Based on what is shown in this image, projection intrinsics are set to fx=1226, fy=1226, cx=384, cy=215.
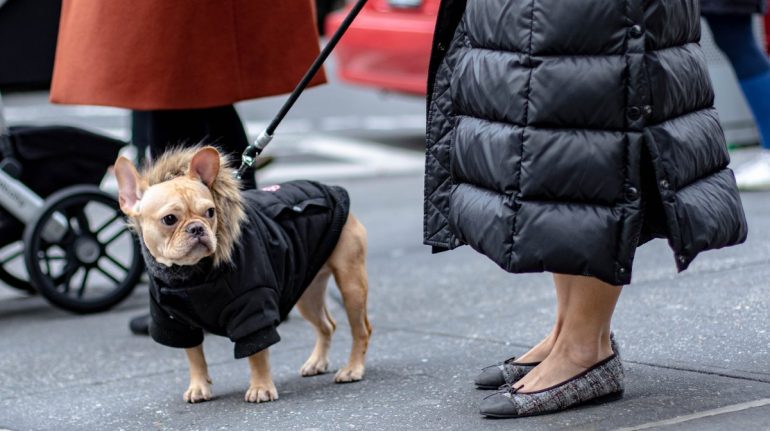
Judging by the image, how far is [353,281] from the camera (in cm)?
379

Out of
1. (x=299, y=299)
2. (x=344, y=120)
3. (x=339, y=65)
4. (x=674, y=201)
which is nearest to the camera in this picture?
(x=674, y=201)

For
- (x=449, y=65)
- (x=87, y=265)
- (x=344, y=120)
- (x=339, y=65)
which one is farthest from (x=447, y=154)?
(x=344, y=120)

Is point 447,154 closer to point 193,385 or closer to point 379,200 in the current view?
point 193,385

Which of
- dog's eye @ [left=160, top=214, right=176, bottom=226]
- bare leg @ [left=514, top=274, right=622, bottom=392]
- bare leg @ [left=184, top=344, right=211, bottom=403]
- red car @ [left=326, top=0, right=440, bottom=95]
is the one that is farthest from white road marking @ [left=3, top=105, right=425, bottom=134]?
bare leg @ [left=514, top=274, right=622, bottom=392]

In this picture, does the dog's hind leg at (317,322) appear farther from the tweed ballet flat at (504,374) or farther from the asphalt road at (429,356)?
the tweed ballet flat at (504,374)

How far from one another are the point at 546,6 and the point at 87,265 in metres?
2.91

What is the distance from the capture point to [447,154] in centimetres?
325

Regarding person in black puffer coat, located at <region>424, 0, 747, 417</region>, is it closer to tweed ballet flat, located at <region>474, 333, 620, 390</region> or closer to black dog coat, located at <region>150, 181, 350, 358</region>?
tweed ballet flat, located at <region>474, 333, 620, 390</region>

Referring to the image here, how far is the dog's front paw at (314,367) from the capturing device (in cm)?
398

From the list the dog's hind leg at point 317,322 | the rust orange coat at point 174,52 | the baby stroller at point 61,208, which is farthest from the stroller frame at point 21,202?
the dog's hind leg at point 317,322

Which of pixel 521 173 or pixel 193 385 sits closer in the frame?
pixel 521 173

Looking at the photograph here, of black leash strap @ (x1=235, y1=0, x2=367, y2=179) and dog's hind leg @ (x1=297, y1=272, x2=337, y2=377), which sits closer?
black leash strap @ (x1=235, y1=0, x2=367, y2=179)

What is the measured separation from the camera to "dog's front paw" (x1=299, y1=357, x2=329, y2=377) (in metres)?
3.98

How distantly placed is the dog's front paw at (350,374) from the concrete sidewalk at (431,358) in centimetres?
4
